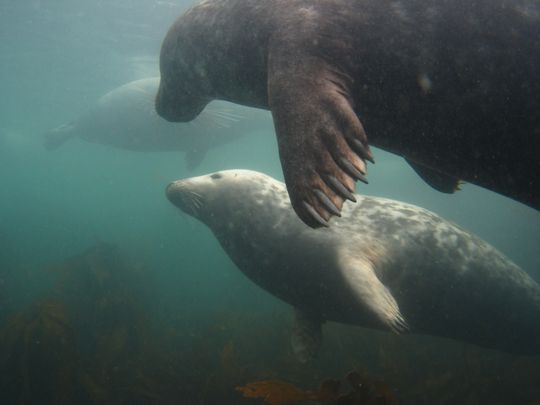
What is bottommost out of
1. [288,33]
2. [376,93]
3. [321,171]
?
[321,171]

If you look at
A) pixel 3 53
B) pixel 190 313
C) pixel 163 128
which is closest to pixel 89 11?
pixel 163 128

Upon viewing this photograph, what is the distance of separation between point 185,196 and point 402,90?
3.79 metres

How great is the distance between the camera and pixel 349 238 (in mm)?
4223

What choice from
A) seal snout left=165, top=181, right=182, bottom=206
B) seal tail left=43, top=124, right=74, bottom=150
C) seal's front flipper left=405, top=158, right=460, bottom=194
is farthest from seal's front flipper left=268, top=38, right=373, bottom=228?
seal tail left=43, top=124, right=74, bottom=150

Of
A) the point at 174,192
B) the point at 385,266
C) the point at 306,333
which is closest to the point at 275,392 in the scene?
the point at 306,333

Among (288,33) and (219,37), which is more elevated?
(288,33)

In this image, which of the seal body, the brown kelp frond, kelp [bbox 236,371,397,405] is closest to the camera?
kelp [bbox 236,371,397,405]

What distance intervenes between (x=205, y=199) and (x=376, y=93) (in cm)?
355

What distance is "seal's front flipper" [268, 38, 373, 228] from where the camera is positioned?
1.62 meters

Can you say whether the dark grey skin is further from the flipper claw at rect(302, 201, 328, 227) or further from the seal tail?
the seal tail

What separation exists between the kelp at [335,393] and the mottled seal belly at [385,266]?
974mm

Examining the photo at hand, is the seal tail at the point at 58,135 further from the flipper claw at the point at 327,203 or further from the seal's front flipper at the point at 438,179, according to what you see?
the flipper claw at the point at 327,203

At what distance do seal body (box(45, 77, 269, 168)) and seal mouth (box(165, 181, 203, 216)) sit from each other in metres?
9.01

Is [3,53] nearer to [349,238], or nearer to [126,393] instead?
[126,393]
